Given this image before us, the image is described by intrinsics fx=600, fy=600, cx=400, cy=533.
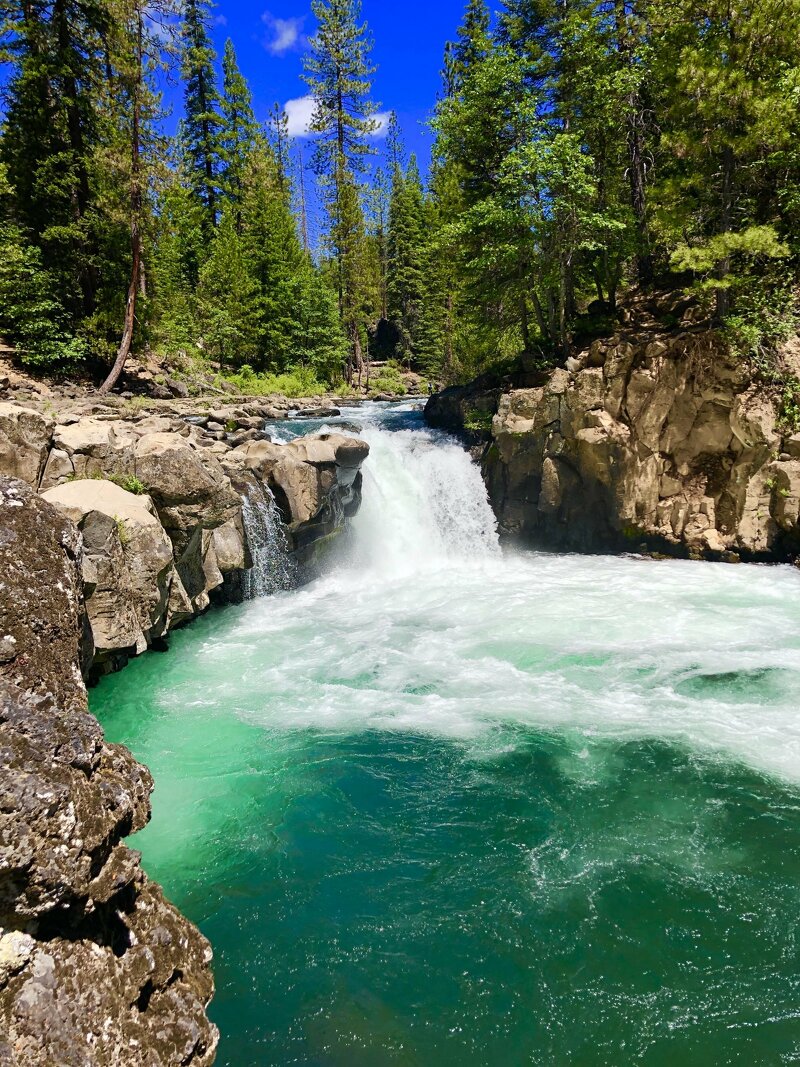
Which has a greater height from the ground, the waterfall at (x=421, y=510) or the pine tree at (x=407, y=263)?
the pine tree at (x=407, y=263)

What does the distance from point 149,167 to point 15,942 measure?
20212mm

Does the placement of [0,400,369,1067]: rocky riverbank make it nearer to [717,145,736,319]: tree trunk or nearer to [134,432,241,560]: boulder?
[134,432,241,560]: boulder

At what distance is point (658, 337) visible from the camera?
14.8m

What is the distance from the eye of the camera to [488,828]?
20.3ft

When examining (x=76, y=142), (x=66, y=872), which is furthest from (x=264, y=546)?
(x=76, y=142)

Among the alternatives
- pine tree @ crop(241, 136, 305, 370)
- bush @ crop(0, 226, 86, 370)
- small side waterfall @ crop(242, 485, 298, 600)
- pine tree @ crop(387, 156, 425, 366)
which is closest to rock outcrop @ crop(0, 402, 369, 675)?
small side waterfall @ crop(242, 485, 298, 600)

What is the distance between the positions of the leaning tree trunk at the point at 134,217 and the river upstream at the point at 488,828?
37.0 feet

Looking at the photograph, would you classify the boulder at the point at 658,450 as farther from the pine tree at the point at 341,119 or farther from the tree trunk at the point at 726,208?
the pine tree at the point at 341,119

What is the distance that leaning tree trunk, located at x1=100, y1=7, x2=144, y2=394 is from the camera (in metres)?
17.0

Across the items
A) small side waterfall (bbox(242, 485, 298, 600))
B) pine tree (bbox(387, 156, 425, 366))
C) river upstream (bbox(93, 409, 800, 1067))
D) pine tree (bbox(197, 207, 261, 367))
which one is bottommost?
river upstream (bbox(93, 409, 800, 1067))

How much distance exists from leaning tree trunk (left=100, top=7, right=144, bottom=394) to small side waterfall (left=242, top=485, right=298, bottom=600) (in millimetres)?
8624

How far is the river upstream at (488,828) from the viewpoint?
432 centimetres

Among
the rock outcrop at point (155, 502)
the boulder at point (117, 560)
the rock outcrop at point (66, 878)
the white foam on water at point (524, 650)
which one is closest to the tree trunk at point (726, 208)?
the white foam on water at point (524, 650)

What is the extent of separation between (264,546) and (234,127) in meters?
31.2
